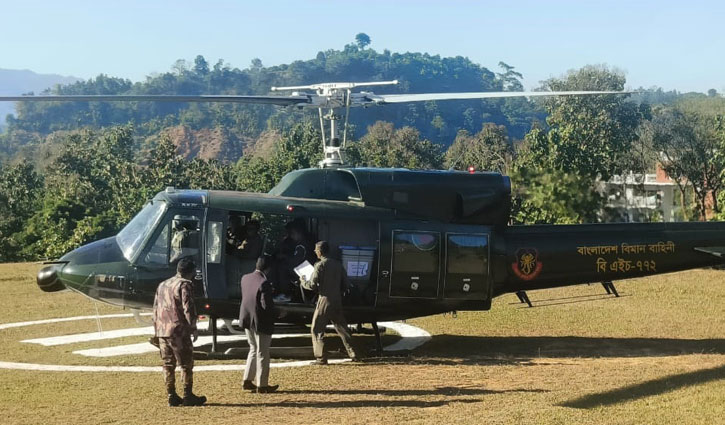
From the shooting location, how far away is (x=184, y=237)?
48.0 feet

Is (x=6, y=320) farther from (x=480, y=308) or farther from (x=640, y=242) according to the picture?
(x=640, y=242)

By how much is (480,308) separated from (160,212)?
5.63 metres

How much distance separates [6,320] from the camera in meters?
19.6

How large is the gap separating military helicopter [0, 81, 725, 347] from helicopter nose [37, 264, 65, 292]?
2 centimetres

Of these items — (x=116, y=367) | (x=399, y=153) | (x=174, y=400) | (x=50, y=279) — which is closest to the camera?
(x=174, y=400)

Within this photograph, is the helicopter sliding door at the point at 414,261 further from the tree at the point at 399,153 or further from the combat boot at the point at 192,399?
the tree at the point at 399,153

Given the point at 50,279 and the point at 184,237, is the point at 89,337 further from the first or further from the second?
the point at 184,237

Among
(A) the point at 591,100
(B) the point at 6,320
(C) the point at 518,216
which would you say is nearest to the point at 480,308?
(B) the point at 6,320

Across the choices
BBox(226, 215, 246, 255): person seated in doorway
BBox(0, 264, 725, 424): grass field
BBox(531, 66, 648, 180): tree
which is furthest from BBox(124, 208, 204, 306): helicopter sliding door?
BBox(531, 66, 648, 180): tree

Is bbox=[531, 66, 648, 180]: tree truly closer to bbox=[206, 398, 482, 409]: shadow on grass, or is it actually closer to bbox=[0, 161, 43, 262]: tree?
bbox=[206, 398, 482, 409]: shadow on grass

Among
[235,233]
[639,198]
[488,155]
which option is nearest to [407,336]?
[235,233]

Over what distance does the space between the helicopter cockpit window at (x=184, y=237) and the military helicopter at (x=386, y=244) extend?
0.6 inches

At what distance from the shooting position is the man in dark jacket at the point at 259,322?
12.1 meters

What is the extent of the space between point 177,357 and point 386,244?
15.2 ft
